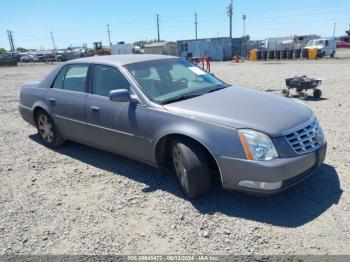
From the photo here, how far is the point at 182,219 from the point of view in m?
3.38

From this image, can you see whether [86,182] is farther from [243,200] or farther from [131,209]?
[243,200]

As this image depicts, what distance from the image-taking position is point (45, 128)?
18.7 feet

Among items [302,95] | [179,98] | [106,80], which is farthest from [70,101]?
[302,95]

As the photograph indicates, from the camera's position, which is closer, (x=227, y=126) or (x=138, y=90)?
(x=227, y=126)

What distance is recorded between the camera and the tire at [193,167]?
135 inches

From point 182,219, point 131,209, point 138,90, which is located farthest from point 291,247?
point 138,90

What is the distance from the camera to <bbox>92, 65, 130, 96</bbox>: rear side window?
4.23 metres

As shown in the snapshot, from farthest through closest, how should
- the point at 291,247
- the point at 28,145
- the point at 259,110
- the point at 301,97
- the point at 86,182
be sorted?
the point at 301,97
the point at 28,145
the point at 86,182
the point at 259,110
the point at 291,247

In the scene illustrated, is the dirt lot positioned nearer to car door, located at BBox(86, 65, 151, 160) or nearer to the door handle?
car door, located at BBox(86, 65, 151, 160)

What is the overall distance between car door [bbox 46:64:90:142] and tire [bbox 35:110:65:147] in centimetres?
24

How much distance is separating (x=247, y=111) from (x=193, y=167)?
0.86m

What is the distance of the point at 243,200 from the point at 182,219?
0.78m

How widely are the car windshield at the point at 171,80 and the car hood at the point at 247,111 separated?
0.22 m

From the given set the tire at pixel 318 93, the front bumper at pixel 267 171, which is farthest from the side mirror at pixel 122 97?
the tire at pixel 318 93
